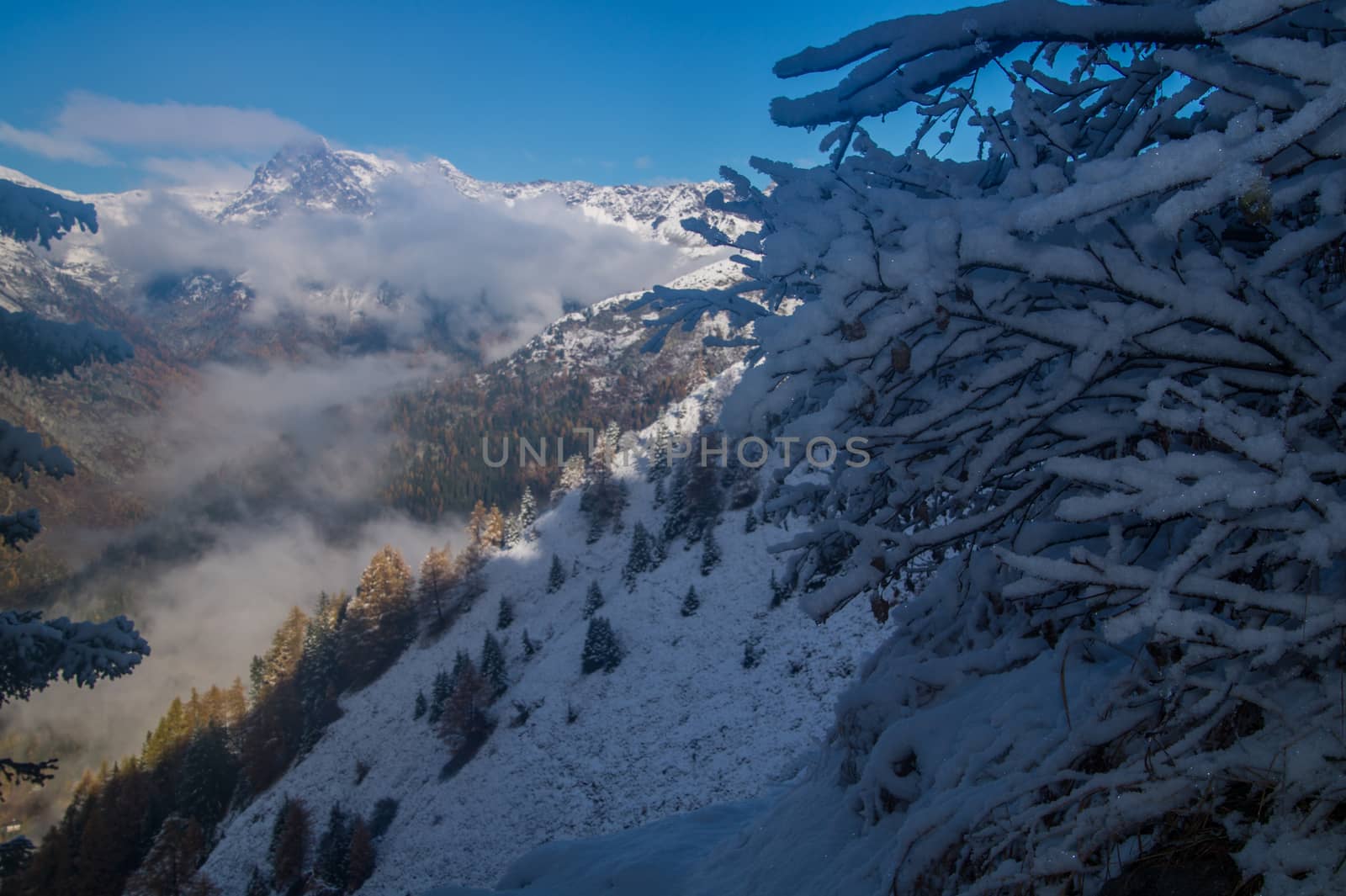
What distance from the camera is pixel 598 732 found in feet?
117

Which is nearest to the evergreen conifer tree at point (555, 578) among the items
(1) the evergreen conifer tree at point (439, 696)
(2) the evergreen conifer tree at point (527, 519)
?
(1) the evergreen conifer tree at point (439, 696)

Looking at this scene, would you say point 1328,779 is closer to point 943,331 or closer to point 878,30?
point 943,331

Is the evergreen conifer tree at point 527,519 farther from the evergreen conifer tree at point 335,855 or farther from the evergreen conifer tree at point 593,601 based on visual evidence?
the evergreen conifer tree at point 335,855

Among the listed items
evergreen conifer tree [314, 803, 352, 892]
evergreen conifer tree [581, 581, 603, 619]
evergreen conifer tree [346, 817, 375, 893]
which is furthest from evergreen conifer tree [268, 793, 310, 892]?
evergreen conifer tree [581, 581, 603, 619]

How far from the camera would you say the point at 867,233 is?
2629 mm

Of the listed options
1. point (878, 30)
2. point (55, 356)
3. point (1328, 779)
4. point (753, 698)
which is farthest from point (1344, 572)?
point (753, 698)

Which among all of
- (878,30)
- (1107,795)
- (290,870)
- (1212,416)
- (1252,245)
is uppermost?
(878,30)

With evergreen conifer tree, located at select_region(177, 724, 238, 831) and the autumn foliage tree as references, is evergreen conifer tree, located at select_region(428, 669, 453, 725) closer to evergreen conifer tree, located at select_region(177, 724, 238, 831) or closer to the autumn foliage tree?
the autumn foliage tree

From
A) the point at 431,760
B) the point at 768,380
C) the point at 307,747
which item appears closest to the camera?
the point at 768,380

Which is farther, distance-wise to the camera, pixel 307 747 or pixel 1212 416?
pixel 307 747

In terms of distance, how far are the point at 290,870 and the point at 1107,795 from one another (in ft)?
157

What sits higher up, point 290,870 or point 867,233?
point 867,233

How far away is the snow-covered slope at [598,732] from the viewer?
95.0ft

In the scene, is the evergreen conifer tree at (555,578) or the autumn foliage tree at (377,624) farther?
the autumn foliage tree at (377,624)
